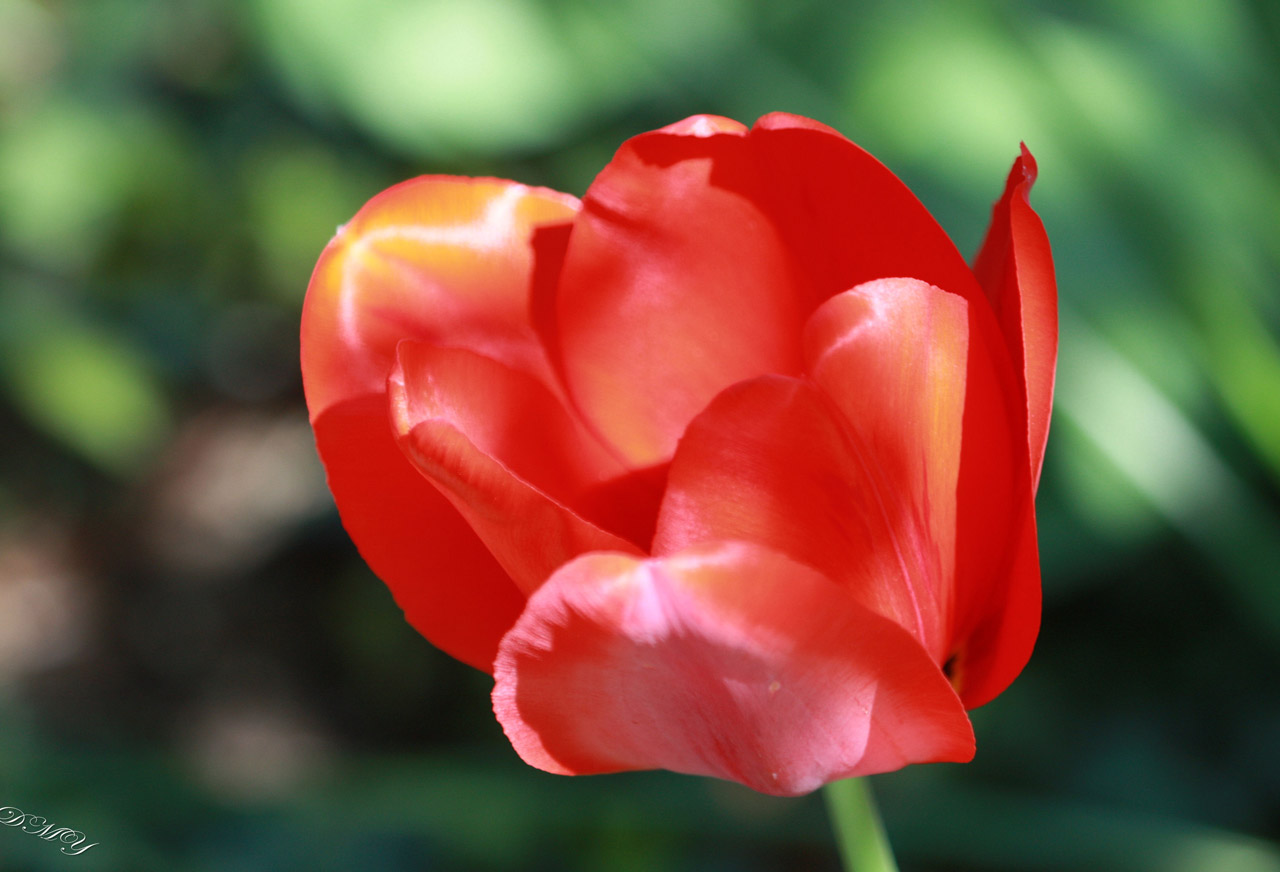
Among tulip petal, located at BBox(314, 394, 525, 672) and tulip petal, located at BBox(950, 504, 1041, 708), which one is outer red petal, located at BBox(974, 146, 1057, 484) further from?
tulip petal, located at BBox(314, 394, 525, 672)

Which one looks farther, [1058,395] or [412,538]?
[1058,395]

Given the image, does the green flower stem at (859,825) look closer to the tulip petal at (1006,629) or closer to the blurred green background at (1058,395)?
the tulip petal at (1006,629)

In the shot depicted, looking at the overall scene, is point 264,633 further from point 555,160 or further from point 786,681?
point 786,681

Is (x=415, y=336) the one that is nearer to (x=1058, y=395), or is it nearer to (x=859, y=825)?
(x=859, y=825)

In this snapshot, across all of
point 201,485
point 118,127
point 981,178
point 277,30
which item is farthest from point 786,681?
point 201,485

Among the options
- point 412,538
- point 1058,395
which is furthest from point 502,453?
point 1058,395

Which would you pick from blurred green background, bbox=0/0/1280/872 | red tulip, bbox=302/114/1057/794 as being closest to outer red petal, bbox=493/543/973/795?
red tulip, bbox=302/114/1057/794
